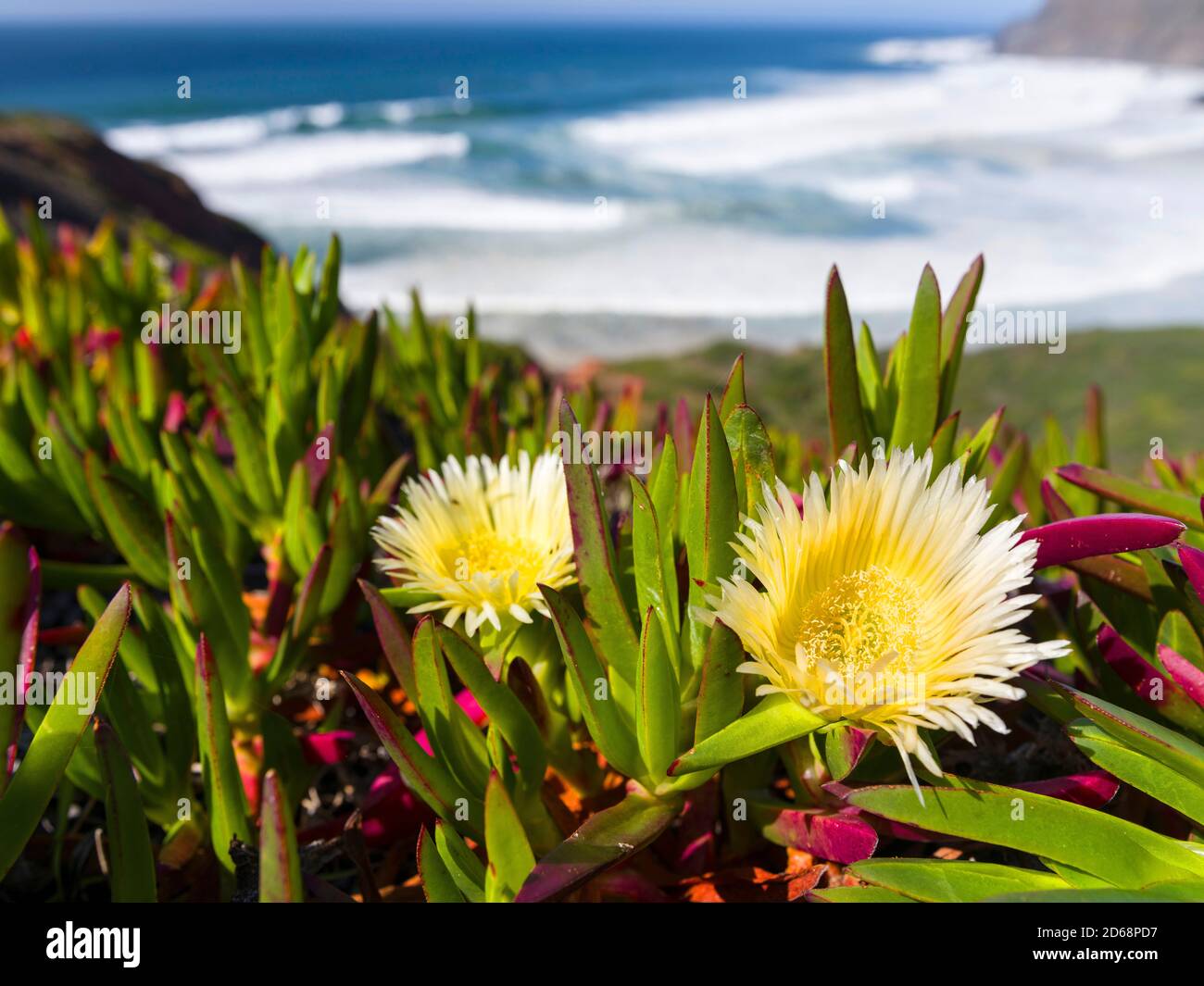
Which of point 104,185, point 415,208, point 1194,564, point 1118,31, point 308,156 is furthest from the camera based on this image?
point 1118,31

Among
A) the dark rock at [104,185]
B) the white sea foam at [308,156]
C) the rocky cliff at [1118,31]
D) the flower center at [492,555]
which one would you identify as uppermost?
the rocky cliff at [1118,31]

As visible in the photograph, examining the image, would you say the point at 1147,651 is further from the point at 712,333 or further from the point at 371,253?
the point at 371,253

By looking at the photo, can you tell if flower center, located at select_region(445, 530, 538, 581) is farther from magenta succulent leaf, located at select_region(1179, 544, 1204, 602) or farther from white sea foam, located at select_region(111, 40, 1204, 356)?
white sea foam, located at select_region(111, 40, 1204, 356)

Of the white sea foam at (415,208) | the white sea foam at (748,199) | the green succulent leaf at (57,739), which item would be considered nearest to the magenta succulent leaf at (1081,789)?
the green succulent leaf at (57,739)

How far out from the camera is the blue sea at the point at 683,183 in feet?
41.9

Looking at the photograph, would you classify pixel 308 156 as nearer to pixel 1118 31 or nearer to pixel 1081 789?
pixel 1081 789

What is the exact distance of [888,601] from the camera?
0.77 m

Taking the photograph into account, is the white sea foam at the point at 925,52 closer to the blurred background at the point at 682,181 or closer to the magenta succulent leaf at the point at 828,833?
the blurred background at the point at 682,181

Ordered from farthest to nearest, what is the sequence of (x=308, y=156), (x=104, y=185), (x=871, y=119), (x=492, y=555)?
(x=871, y=119), (x=308, y=156), (x=104, y=185), (x=492, y=555)

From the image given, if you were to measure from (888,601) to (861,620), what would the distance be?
0.09 ft

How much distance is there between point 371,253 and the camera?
47.4 feet

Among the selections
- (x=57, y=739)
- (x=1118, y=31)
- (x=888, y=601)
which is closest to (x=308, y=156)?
(x=57, y=739)

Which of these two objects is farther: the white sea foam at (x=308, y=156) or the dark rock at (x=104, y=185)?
the white sea foam at (x=308, y=156)
